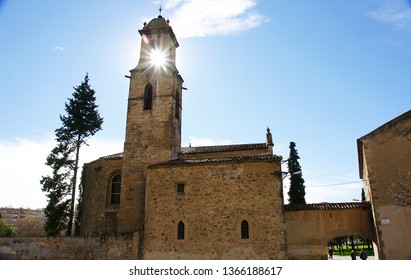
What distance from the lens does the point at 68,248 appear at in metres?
16.7

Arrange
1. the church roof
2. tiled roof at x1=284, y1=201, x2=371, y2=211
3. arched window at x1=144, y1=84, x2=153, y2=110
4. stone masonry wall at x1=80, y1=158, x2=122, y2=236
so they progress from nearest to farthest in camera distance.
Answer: tiled roof at x1=284, y1=201, x2=371, y2=211 → stone masonry wall at x1=80, y1=158, x2=122, y2=236 → arched window at x1=144, y1=84, x2=153, y2=110 → the church roof

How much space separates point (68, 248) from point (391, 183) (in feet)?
57.8

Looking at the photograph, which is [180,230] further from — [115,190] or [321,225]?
[321,225]

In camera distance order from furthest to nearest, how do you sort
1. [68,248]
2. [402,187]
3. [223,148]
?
[223,148], [68,248], [402,187]

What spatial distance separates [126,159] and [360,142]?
592 inches

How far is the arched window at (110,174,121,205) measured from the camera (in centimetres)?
2175

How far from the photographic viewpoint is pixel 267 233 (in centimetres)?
1588

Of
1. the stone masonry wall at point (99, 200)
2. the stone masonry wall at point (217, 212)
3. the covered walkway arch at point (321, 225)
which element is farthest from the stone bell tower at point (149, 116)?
the covered walkway arch at point (321, 225)

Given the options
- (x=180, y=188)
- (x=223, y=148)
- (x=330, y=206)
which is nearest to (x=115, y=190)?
(x=180, y=188)

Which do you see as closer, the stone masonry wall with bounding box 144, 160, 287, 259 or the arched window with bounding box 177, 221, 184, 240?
the stone masonry wall with bounding box 144, 160, 287, 259

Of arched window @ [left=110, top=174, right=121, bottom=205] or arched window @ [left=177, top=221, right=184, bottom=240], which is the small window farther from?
arched window @ [left=110, top=174, right=121, bottom=205]

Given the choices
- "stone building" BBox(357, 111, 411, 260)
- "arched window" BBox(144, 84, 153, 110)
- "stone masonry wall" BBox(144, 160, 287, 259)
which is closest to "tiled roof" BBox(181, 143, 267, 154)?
"stone masonry wall" BBox(144, 160, 287, 259)

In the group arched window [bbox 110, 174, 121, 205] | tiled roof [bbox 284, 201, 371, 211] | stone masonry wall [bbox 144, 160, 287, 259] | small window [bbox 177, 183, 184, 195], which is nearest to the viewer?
stone masonry wall [bbox 144, 160, 287, 259]

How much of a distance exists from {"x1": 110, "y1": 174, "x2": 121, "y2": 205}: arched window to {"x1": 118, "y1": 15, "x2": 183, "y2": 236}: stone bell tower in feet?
5.66
